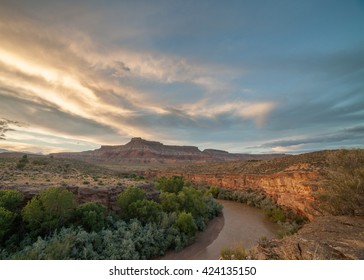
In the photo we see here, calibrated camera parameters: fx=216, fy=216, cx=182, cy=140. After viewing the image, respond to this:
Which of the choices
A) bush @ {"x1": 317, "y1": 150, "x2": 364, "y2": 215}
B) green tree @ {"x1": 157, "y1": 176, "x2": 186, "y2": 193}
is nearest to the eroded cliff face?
bush @ {"x1": 317, "y1": 150, "x2": 364, "y2": 215}

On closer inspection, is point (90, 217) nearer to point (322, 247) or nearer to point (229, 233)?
point (229, 233)

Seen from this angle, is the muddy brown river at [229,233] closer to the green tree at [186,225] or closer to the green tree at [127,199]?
the green tree at [186,225]

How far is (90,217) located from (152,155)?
342 feet

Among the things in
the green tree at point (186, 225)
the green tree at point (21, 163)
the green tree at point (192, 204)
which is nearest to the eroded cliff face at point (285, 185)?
the green tree at point (186, 225)

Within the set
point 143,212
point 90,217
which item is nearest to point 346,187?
point 143,212

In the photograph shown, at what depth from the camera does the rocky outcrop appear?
177 inches

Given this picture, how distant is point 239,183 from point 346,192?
79.7 ft

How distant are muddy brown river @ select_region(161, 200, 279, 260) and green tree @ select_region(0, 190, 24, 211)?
8159mm

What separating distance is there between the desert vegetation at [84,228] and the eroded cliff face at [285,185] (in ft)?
29.5

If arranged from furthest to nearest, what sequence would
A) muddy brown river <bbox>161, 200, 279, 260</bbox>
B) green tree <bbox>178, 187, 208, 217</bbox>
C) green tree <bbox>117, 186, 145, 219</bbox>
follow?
1. green tree <bbox>178, 187, 208, 217</bbox>
2. green tree <bbox>117, 186, 145, 219</bbox>
3. muddy brown river <bbox>161, 200, 279, 260</bbox>

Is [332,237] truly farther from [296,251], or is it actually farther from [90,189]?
[90,189]

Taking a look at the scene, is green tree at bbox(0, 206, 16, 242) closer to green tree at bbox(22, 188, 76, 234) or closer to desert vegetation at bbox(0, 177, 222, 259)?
desert vegetation at bbox(0, 177, 222, 259)

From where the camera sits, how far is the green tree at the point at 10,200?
408 inches
